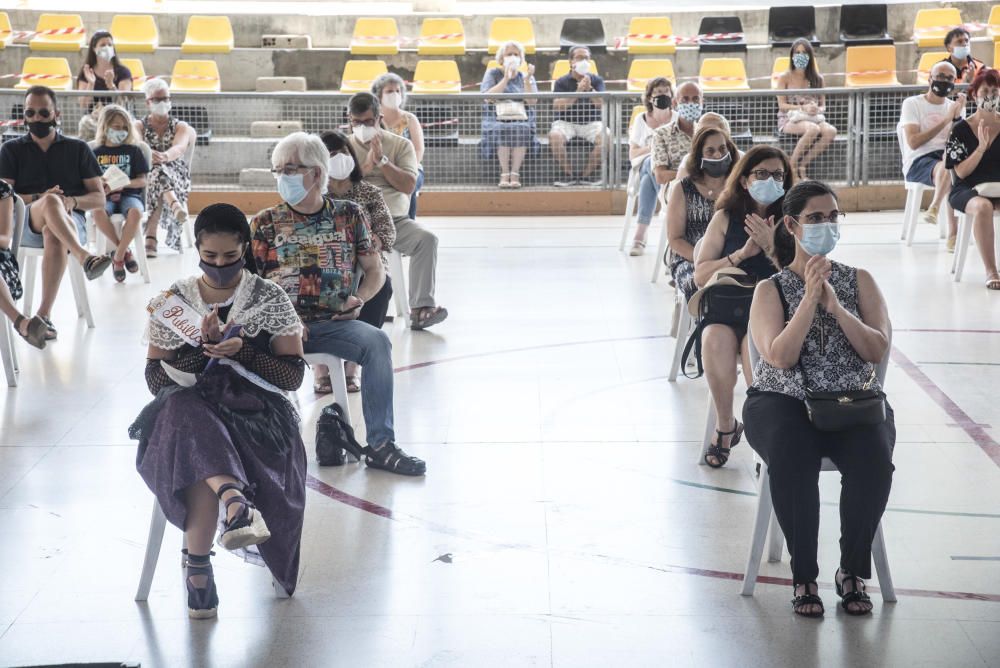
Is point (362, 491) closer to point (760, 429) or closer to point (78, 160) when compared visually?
point (760, 429)

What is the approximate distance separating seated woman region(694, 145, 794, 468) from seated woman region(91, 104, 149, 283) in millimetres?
4591

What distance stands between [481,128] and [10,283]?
6.60 m

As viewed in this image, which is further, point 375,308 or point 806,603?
point 375,308

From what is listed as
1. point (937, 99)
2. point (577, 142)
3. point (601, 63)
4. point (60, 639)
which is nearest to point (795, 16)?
point (601, 63)

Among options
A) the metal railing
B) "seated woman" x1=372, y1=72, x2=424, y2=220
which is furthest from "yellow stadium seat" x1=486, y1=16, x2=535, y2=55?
"seated woman" x1=372, y1=72, x2=424, y2=220

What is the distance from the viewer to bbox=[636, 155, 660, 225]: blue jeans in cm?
963

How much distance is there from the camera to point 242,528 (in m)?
3.43

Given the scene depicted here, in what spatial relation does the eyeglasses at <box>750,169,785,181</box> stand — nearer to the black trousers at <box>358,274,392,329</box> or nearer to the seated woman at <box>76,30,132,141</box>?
the black trousers at <box>358,274,392,329</box>

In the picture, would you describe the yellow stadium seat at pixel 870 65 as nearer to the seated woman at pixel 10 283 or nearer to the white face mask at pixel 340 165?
the white face mask at pixel 340 165

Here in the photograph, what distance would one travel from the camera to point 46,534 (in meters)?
4.28

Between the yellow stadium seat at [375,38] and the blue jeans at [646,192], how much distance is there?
20.7 feet

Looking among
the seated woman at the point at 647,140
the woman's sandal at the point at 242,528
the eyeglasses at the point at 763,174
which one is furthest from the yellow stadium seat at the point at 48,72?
the woman's sandal at the point at 242,528

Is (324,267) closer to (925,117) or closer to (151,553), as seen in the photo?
(151,553)

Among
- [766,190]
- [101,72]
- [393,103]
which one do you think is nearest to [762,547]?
[766,190]
